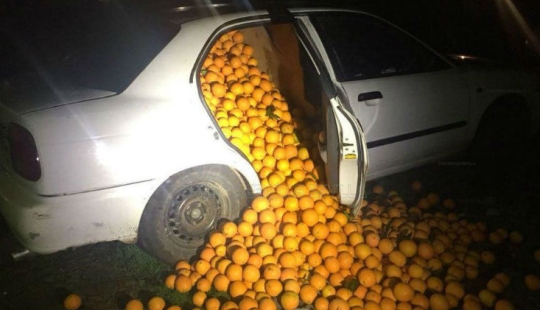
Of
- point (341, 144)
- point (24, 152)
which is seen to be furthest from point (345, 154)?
point (24, 152)

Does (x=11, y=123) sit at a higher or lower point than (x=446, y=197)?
higher

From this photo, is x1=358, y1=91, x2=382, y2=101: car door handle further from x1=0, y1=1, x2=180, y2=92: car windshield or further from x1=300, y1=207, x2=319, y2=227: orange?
x1=0, y1=1, x2=180, y2=92: car windshield

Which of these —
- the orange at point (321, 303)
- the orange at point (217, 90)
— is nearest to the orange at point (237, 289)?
the orange at point (321, 303)

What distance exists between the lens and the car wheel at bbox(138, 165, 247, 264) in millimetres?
2859

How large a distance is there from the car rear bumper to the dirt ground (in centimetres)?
51

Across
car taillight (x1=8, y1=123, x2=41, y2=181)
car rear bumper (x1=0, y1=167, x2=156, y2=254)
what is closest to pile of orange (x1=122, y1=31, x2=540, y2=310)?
car rear bumper (x1=0, y1=167, x2=156, y2=254)

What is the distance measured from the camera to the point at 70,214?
2.53 metres

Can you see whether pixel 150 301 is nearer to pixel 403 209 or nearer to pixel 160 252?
pixel 160 252

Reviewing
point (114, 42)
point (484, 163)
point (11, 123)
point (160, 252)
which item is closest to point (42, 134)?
Result: point (11, 123)

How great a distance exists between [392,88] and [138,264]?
2.68 metres

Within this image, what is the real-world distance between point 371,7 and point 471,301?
28.0 feet

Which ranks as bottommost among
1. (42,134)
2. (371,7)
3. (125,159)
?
(371,7)

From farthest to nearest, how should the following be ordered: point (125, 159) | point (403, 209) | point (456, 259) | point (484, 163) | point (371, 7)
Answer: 1. point (371, 7)
2. point (484, 163)
3. point (403, 209)
4. point (456, 259)
5. point (125, 159)

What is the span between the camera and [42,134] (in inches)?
94.1
